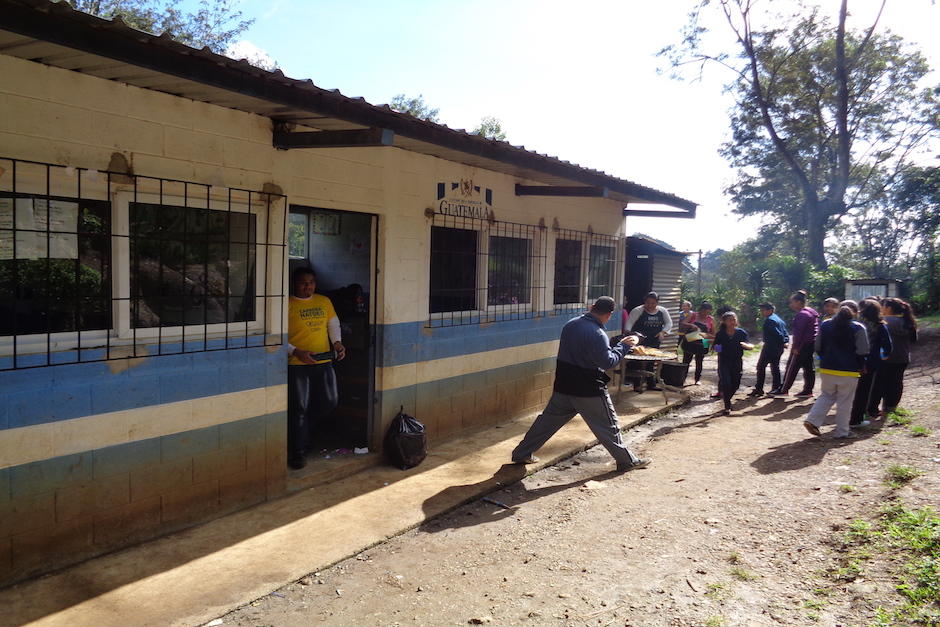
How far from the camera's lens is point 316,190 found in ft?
18.1

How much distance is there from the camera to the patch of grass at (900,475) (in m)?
5.64

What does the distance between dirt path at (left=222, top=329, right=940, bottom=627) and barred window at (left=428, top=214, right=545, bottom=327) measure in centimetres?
210

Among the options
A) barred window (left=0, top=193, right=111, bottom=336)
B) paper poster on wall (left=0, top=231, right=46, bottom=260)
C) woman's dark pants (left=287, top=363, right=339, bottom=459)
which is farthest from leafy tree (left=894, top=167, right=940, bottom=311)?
paper poster on wall (left=0, top=231, right=46, bottom=260)

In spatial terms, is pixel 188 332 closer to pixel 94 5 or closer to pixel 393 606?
pixel 393 606

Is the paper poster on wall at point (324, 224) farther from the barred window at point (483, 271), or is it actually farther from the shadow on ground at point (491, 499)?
the shadow on ground at point (491, 499)

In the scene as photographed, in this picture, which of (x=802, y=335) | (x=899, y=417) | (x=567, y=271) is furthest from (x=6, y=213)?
(x=802, y=335)

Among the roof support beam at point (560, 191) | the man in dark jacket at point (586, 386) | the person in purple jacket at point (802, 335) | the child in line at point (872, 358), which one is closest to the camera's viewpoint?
the man in dark jacket at point (586, 386)

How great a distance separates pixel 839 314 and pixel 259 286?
6190 millimetres

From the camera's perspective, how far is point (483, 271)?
7.81 m

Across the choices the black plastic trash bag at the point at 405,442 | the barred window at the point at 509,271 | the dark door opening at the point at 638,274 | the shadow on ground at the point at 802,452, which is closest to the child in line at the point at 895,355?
the shadow on ground at the point at 802,452

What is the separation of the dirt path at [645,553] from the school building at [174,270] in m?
1.30

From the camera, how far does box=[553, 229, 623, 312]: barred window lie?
9.41 m

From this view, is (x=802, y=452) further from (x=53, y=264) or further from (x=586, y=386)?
(x=53, y=264)

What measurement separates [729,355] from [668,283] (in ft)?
31.4
